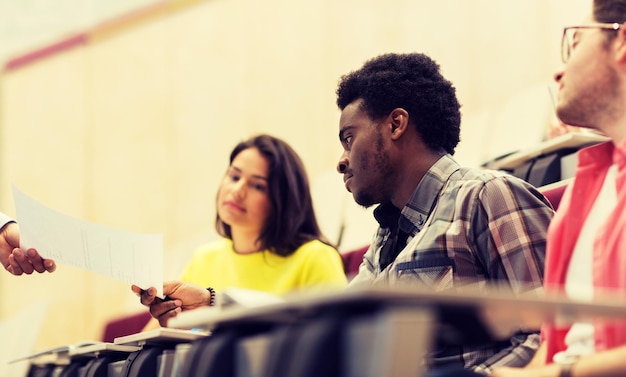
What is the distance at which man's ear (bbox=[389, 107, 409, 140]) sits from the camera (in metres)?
0.96

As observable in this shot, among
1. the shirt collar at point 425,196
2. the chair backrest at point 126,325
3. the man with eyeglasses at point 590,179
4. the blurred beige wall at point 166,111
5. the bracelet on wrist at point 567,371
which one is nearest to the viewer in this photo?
Result: the bracelet on wrist at point 567,371

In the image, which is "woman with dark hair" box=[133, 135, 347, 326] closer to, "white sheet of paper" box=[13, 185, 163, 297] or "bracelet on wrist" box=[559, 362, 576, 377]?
"white sheet of paper" box=[13, 185, 163, 297]

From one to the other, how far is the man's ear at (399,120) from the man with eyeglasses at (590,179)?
10.4 inches

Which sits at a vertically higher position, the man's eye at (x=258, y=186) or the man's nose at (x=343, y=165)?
the man's nose at (x=343, y=165)

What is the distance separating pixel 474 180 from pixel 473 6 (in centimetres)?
154

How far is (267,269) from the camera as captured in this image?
4.87 feet

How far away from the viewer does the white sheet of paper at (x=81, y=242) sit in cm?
82

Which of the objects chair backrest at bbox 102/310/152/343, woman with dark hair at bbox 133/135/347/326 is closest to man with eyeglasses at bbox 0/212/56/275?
woman with dark hair at bbox 133/135/347/326

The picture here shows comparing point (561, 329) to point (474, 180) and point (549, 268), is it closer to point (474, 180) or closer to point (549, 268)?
point (549, 268)

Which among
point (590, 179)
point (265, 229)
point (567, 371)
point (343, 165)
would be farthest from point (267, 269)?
point (567, 371)

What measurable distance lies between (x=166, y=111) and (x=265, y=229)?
1308 millimetres

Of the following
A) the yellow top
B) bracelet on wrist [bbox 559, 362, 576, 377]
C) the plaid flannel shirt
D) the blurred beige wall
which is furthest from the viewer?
the blurred beige wall

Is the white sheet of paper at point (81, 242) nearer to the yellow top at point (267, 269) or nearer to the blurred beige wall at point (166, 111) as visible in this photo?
the yellow top at point (267, 269)

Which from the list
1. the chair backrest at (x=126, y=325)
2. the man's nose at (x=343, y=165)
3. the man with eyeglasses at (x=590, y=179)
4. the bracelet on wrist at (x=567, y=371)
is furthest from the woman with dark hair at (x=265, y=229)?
the bracelet on wrist at (x=567, y=371)
